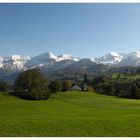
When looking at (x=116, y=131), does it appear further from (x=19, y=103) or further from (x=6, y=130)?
(x=19, y=103)

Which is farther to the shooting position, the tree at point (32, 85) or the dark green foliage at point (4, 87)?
the dark green foliage at point (4, 87)

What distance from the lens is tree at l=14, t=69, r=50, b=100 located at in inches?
1151

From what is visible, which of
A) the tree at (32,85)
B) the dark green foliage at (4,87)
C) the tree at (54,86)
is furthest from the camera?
the tree at (54,86)

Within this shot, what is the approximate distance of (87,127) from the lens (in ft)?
47.7

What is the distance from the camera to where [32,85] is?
98.1 ft

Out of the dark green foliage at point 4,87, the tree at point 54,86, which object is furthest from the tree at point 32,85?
the dark green foliage at point 4,87

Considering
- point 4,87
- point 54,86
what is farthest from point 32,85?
point 54,86

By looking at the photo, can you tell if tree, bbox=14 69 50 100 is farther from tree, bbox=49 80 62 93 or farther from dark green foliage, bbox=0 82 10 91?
dark green foliage, bbox=0 82 10 91

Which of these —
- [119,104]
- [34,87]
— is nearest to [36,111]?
[34,87]

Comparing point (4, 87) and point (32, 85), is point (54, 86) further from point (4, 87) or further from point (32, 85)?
point (32, 85)

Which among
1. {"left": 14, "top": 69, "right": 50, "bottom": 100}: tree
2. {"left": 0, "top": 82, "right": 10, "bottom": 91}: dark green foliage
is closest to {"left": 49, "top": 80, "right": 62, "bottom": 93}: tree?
{"left": 14, "top": 69, "right": 50, "bottom": 100}: tree

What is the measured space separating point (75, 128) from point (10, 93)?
19.7 m

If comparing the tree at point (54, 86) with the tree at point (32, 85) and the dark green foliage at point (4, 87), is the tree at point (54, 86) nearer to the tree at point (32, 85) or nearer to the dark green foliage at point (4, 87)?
the tree at point (32, 85)

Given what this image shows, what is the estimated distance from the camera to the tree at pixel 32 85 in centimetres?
2923
